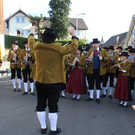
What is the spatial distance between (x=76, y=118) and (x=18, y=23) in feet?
148

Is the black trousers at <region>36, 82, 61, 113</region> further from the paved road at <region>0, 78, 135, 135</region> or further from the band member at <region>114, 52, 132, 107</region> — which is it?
the band member at <region>114, 52, 132, 107</region>

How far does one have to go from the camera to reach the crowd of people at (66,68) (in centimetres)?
342

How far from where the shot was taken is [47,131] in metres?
3.76

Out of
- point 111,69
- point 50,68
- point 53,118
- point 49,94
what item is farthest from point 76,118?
point 111,69

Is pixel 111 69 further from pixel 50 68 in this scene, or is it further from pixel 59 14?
pixel 59 14

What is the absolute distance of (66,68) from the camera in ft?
23.0

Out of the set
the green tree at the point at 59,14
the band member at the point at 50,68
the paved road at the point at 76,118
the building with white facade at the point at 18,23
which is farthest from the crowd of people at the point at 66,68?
the building with white facade at the point at 18,23

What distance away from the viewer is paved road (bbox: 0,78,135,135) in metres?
3.77

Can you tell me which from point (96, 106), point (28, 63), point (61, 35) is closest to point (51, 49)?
point (96, 106)

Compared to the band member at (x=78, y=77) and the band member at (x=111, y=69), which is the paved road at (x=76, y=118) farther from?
the band member at (x=111, y=69)

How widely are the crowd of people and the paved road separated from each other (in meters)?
0.37

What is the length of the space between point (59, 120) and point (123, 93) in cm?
242

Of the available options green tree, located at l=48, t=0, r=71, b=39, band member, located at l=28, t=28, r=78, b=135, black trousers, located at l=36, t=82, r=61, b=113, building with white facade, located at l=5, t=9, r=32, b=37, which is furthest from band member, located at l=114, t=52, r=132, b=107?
building with white facade, located at l=5, t=9, r=32, b=37

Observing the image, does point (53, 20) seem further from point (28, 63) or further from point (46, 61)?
point (46, 61)
